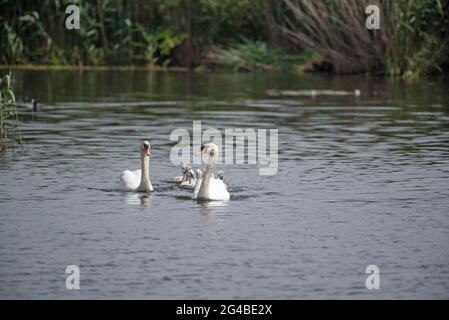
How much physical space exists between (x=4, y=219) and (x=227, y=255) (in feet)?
10.5

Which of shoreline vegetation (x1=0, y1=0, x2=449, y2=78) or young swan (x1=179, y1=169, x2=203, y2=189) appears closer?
young swan (x1=179, y1=169, x2=203, y2=189)

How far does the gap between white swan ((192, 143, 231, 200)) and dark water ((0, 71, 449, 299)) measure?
5.8 inches

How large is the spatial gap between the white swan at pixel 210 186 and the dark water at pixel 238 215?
0.48 feet

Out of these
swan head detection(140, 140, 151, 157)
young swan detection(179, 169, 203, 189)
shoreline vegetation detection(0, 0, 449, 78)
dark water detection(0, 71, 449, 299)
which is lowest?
dark water detection(0, 71, 449, 299)

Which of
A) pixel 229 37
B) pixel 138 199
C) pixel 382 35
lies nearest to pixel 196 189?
pixel 138 199

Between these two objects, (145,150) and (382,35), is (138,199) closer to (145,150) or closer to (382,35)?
(145,150)

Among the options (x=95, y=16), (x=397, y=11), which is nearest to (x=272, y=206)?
(x=397, y=11)

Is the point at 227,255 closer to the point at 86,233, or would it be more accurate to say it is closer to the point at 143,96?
the point at 86,233

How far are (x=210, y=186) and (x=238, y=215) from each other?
1.07 metres

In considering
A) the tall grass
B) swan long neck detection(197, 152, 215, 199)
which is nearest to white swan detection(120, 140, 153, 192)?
swan long neck detection(197, 152, 215, 199)

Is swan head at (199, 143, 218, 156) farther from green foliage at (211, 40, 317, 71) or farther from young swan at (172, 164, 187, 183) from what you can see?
green foliage at (211, 40, 317, 71)

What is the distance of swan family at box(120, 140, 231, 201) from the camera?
55.8ft

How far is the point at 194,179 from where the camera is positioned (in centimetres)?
1844

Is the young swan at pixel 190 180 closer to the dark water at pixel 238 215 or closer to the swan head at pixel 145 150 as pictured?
the dark water at pixel 238 215
